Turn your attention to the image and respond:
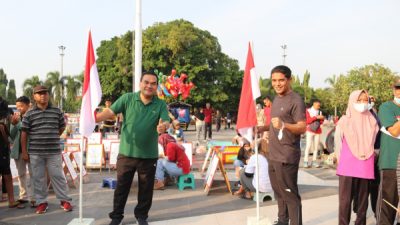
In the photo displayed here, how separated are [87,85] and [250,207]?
124 inches

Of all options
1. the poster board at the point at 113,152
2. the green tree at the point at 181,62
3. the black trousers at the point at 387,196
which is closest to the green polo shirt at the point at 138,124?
the black trousers at the point at 387,196

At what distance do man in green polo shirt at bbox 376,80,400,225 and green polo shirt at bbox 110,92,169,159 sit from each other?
2391mm

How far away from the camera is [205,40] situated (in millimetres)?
45188

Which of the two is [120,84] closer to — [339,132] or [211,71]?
[211,71]

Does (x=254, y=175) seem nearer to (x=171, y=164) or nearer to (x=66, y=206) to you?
(x=171, y=164)

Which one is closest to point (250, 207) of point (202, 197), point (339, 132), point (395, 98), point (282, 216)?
point (202, 197)

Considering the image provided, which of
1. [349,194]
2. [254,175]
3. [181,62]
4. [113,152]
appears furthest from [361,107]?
[181,62]

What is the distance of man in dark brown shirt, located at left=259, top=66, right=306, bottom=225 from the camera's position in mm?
4426

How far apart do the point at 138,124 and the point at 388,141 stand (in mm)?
2757

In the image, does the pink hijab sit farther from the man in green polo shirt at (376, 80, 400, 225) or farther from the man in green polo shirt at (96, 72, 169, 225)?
the man in green polo shirt at (96, 72, 169, 225)

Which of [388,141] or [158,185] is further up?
[388,141]

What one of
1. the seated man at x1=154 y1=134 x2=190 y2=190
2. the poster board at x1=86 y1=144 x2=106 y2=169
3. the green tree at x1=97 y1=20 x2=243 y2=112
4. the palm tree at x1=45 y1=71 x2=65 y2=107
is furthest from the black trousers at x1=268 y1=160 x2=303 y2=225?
the palm tree at x1=45 y1=71 x2=65 y2=107

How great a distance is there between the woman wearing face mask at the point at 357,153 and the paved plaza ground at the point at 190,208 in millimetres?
992

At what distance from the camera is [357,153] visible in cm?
465
